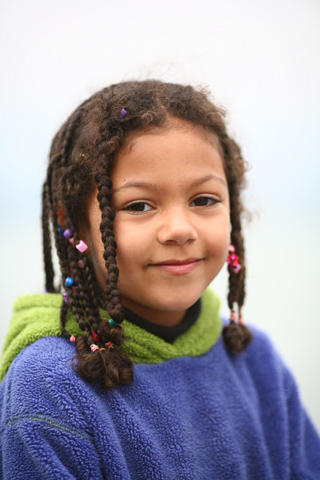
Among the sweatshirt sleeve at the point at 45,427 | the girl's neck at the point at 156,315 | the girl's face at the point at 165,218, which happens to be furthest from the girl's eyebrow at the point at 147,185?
the sweatshirt sleeve at the point at 45,427

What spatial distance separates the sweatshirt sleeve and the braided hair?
6 cm

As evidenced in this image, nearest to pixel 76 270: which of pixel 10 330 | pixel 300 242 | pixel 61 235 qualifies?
pixel 61 235

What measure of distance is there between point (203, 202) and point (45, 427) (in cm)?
59

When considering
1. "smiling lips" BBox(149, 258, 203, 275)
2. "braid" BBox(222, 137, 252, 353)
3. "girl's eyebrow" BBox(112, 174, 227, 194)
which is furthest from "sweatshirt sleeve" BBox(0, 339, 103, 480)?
"braid" BBox(222, 137, 252, 353)

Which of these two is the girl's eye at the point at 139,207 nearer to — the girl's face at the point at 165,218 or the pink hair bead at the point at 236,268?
the girl's face at the point at 165,218

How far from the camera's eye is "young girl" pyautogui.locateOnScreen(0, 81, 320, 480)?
87cm

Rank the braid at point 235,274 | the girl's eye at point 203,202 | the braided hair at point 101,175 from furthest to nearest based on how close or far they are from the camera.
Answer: the braid at point 235,274, the girl's eye at point 203,202, the braided hair at point 101,175

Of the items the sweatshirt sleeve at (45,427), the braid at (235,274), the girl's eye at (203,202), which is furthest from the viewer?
the braid at (235,274)

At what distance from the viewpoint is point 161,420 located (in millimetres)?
987

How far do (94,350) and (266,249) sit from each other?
159 cm

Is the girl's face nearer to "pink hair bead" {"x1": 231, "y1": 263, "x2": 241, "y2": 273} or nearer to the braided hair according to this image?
the braided hair

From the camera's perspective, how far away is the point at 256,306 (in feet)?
7.60

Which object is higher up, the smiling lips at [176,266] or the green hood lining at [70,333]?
the smiling lips at [176,266]

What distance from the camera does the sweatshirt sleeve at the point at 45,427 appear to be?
2.69ft
